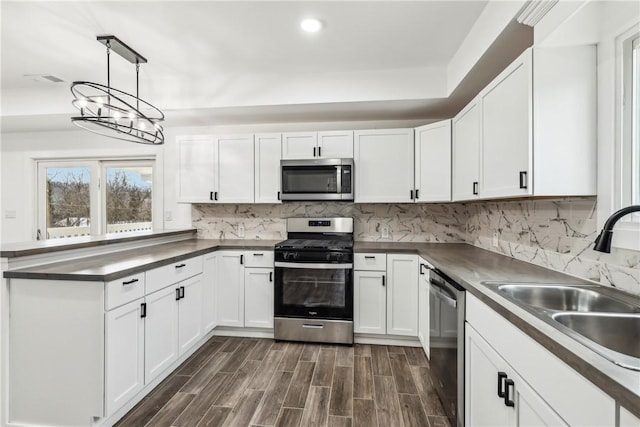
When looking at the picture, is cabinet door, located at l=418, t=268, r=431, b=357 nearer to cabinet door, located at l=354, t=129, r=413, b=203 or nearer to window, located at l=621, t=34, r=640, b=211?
cabinet door, located at l=354, t=129, r=413, b=203

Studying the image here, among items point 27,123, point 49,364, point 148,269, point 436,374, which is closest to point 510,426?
point 436,374

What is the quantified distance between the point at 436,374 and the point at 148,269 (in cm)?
206

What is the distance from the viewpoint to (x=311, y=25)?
7.03 ft

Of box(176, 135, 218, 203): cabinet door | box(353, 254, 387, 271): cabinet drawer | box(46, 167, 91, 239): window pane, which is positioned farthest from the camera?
box(46, 167, 91, 239): window pane

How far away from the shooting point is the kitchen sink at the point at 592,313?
0.94 meters

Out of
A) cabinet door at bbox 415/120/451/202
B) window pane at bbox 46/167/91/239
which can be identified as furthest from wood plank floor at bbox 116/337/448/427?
window pane at bbox 46/167/91/239

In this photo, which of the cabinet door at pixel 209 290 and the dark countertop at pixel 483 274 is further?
the cabinet door at pixel 209 290

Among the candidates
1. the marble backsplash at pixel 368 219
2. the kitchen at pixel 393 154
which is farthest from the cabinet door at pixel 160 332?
the marble backsplash at pixel 368 219

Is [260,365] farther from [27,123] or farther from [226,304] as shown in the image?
[27,123]

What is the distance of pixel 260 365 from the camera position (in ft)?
8.41

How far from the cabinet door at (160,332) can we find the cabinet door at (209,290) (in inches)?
18.9

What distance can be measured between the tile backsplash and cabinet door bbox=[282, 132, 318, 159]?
61cm

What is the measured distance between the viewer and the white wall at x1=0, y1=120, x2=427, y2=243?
12.3ft

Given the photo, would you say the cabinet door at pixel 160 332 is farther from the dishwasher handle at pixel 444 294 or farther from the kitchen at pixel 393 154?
the dishwasher handle at pixel 444 294
